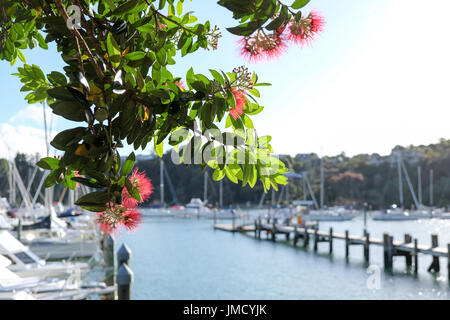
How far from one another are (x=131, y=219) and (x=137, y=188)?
0.12 m

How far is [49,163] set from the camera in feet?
5.19

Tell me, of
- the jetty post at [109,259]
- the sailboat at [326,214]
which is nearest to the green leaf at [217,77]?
the jetty post at [109,259]

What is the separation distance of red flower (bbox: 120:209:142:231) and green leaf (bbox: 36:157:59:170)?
0.95ft

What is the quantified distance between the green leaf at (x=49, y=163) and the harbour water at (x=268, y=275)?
17.2 m

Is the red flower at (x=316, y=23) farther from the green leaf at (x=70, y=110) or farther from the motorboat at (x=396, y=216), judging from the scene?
the motorboat at (x=396, y=216)

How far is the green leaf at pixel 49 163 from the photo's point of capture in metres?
1.57

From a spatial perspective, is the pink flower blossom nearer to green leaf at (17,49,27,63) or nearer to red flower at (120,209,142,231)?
red flower at (120,209,142,231)

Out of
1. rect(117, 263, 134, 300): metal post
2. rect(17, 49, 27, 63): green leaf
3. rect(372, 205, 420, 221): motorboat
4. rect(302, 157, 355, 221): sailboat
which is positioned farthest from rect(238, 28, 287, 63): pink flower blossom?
rect(372, 205, 420, 221): motorboat

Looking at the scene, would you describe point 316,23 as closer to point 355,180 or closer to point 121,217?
point 121,217

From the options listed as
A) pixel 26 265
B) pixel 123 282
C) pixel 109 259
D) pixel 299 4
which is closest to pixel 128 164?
pixel 299 4

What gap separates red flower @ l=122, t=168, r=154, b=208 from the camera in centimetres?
164

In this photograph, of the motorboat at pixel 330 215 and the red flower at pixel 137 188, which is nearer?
the red flower at pixel 137 188

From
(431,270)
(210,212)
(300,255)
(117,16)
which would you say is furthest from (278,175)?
(210,212)

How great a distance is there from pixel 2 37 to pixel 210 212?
2709 inches
